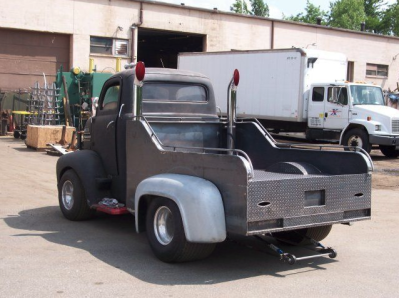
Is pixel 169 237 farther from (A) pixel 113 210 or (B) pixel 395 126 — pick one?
(B) pixel 395 126

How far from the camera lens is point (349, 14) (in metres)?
71.8

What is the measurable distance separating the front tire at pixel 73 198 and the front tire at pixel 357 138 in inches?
486

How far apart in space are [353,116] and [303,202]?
14.0 m

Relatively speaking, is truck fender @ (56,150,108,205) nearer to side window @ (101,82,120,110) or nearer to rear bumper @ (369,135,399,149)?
side window @ (101,82,120,110)

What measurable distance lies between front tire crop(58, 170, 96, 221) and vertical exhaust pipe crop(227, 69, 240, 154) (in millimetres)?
2199

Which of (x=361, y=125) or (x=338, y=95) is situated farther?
(x=338, y=95)

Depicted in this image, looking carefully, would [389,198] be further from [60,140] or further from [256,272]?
[60,140]

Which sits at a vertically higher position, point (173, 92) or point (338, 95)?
point (338, 95)

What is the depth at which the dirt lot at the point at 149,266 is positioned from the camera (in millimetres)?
5457

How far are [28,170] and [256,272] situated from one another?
9.16 metres

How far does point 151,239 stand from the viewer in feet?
21.2

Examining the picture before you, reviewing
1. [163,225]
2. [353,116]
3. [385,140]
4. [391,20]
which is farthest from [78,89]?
[391,20]

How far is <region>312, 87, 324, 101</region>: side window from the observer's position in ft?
67.4

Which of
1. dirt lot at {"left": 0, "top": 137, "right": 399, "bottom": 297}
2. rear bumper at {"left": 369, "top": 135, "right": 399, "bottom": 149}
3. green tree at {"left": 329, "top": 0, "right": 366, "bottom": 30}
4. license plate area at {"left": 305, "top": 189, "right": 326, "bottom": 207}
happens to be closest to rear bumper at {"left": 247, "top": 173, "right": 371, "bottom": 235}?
license plate area at {"left": 305, "top": 189, "right": 326, "bottom": 207}
